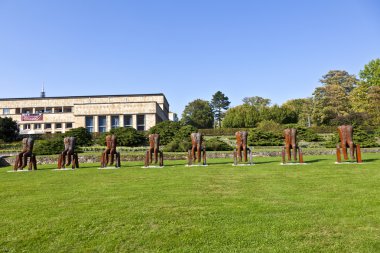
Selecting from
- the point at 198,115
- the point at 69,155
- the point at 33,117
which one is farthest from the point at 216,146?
the point at 198,115

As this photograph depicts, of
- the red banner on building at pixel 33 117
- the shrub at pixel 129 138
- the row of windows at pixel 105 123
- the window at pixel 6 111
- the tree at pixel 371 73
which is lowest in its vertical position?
the shrub at pixel 129 138

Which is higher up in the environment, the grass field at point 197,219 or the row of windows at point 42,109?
the row of windows at point 42,109

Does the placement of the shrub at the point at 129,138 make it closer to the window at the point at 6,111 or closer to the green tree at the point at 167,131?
the green tree at the point at 167,131

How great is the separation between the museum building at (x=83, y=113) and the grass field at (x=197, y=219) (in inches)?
1708

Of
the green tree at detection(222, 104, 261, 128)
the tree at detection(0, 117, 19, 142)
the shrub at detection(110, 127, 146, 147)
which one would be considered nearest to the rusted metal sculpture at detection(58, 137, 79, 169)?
the shrub at detection(110, 127, 146, 147)

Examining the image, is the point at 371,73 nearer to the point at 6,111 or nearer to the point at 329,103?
the point at 329,103

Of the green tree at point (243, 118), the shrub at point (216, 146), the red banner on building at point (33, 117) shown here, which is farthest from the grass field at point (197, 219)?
the green tree at point (243, 118)

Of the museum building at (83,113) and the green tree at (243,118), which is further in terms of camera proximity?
the green tree at (243,118)

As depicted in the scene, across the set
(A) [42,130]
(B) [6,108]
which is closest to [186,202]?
(A) [42,130]

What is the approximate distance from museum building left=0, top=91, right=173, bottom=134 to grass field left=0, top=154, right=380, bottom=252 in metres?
43.4

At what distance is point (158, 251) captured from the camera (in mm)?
3869

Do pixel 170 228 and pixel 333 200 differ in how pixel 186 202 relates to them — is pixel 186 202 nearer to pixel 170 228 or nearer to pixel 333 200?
pixel 170 228

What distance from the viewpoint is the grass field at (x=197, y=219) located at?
403 cm

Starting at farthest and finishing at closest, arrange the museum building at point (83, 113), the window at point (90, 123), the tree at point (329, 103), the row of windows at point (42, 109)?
1. the row of windows at point (42, 109)
2. the window at point (90, 123)
3. the museum building at point (83, 113)
4. the tree at point (329, 103)
